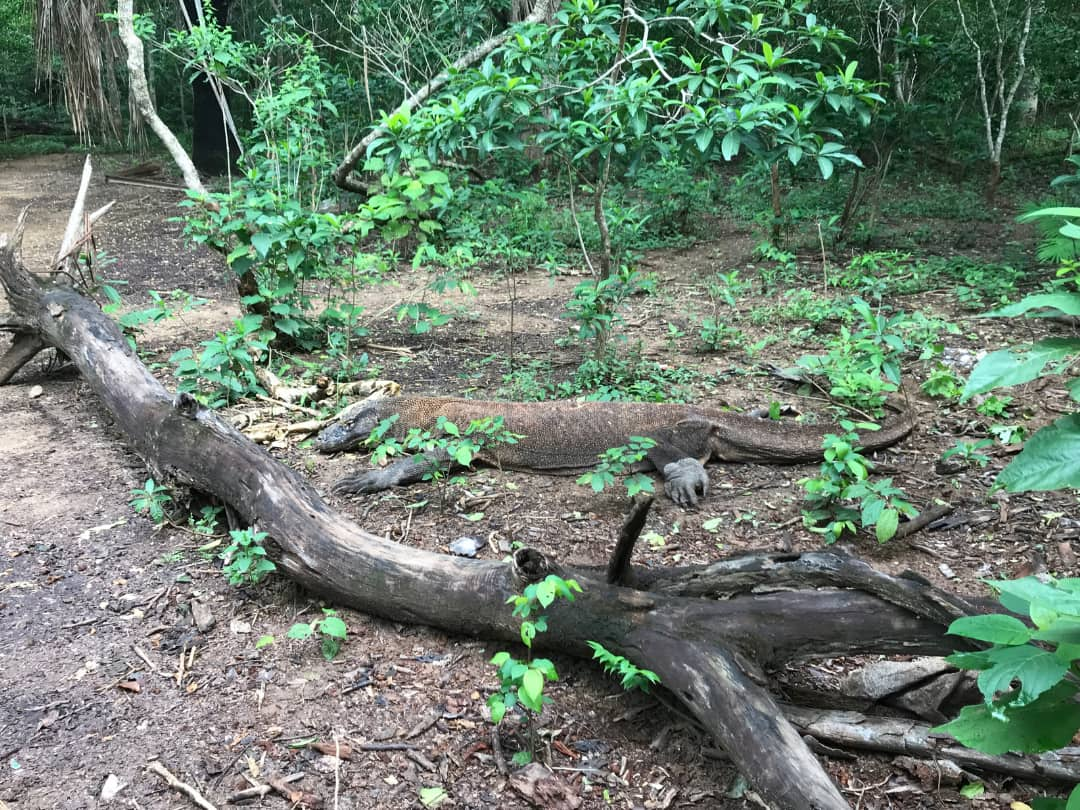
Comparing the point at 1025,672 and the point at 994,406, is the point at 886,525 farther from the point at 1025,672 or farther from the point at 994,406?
the point at 1025,672

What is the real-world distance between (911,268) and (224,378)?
524 cm

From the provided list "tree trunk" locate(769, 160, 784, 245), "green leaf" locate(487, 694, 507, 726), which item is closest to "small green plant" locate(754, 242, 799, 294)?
"tree trunk" locate(769, 160, 784, 245)

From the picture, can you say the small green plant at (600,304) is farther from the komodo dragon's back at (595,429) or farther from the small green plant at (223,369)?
the small green plant at (223,369)

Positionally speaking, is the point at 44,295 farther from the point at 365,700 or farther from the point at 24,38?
the point at 24,38

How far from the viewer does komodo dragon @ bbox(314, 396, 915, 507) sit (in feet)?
12.1

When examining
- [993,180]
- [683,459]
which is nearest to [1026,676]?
[683,459]

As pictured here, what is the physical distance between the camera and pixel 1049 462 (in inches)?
41.5

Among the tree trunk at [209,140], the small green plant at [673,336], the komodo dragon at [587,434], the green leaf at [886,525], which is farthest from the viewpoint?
the tree trunk at [209,140]

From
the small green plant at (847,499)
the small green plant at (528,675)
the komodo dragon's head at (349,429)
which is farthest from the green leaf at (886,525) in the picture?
the komodo dragon's head at (349,429)

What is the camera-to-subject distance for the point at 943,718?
1950 mm

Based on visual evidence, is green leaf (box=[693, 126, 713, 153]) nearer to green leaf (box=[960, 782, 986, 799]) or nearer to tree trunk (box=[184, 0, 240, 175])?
green leaf (box=[960, 782, 986, 799])

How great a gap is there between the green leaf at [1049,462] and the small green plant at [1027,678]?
14 cm

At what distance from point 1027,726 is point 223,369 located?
13.2 feet

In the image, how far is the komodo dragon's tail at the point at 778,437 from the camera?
373 cm
